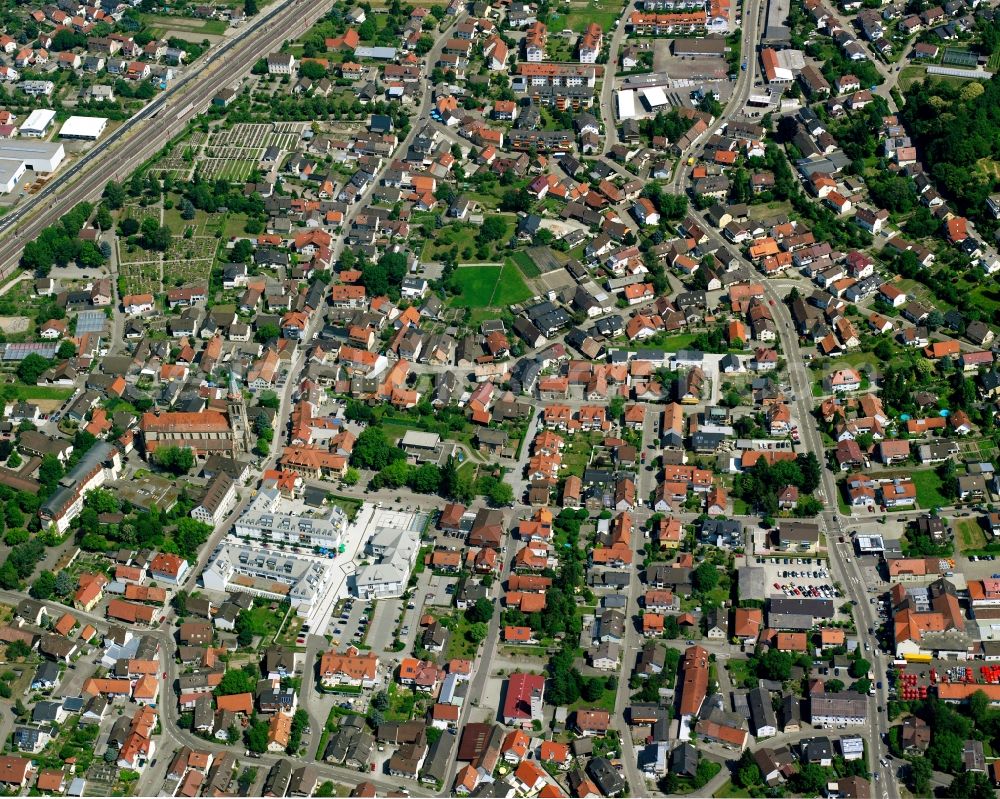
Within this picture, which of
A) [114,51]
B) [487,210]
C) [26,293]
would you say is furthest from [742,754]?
[114,51]

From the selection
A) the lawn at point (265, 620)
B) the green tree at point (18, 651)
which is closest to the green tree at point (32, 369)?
the green tree at point (18, 651)

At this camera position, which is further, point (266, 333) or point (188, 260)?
point (188, 260)

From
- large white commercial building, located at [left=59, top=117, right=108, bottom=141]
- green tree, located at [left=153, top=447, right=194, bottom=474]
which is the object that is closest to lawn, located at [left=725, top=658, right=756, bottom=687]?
green tree, located at [left=153, top=447, right=194, bottom=474]

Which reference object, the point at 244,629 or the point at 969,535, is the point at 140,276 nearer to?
the point at 244,629

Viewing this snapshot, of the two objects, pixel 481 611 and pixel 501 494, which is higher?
pixel 501 494

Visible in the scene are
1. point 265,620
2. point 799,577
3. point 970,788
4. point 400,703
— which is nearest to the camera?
point 970,788

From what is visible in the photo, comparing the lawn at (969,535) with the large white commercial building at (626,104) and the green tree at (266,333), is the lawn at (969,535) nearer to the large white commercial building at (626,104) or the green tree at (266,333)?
the green tree at (266,333)

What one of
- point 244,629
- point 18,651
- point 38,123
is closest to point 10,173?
point 38,123

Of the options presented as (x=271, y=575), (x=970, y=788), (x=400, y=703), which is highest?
(x=970, y=788)

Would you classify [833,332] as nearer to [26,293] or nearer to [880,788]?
[880,788]
